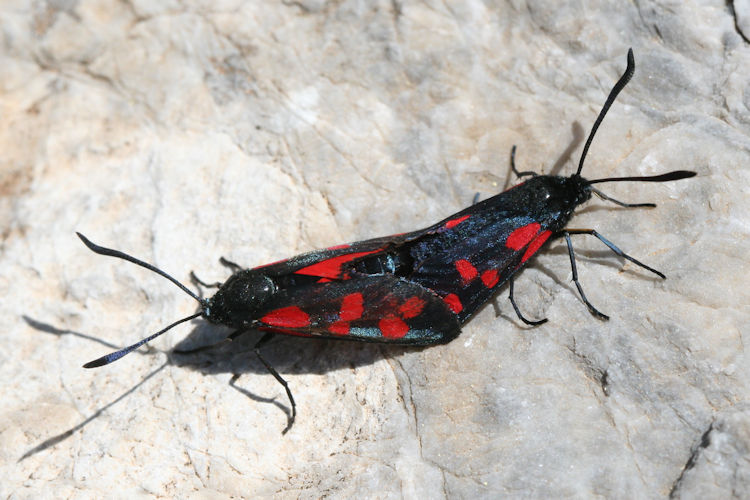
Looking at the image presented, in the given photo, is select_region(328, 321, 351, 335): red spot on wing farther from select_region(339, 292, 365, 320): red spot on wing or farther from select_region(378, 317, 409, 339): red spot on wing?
select_region(378, 317, 409, 339): red spot on wing

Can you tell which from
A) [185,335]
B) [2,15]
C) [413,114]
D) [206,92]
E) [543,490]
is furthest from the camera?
[2,15]

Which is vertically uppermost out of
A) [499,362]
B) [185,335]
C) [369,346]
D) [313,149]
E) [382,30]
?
[382,30]

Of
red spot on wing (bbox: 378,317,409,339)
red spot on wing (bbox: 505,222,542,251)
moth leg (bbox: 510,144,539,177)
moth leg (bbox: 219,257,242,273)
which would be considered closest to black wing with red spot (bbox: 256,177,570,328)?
red spot on wing (bbox: 505,222,542,251)

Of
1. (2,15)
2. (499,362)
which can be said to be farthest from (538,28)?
(2,15)

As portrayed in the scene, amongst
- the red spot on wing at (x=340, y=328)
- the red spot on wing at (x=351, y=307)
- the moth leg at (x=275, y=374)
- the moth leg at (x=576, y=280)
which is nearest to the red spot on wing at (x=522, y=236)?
the moth leg at (x=576, y=280)

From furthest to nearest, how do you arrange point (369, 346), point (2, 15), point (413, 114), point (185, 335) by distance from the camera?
point (2, 15)
point (413, 114)
point (185, 335)
point (369, 346)

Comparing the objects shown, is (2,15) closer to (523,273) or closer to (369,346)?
(369,346)

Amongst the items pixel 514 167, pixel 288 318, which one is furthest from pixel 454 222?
pixel 288 318
